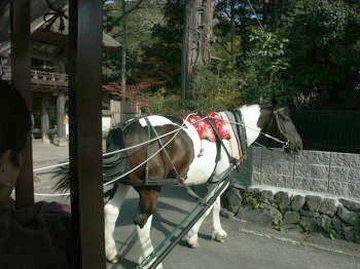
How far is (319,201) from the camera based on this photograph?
5719mm

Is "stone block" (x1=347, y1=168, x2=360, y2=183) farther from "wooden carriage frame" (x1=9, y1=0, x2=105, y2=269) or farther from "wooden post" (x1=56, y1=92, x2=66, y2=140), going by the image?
"wooden post" (x1=56, y1=92, x2=66, y2=140)

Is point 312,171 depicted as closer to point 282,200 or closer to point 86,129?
point 282,200

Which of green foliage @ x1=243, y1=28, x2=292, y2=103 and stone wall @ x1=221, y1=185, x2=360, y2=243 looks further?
green foliage @ x1=243, y1=28, x2=292, y2=103

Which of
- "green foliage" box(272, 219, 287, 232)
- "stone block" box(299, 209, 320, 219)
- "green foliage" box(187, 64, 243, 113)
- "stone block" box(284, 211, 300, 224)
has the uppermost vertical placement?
"green foliage" box(187, 64, 243, 113)

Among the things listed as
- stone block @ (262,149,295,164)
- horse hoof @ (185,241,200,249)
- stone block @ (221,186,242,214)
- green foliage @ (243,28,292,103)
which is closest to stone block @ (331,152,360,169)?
stone block @ (262,149,295,164)

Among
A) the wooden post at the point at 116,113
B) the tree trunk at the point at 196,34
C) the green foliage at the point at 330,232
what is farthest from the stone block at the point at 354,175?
the wooden post at the point at 116,113

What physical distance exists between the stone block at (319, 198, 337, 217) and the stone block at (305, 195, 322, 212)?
0.04 m

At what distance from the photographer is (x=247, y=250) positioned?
5.28m

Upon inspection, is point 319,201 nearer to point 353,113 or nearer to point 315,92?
point 353,113

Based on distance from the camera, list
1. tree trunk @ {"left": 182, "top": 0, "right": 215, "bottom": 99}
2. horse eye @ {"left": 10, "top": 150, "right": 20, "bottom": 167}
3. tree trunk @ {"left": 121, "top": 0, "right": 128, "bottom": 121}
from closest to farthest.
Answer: horse eye @ {"left": 10, "top": 150, "right": 20, "bottom": 167}, tree trunk @ {"left": 182, "top": 0, "right": 215, "bottom": 99}, tree trunk @ {"left": 121, "top": 0, "right": 128, "bottom": 121}

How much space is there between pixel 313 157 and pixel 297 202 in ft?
2.17

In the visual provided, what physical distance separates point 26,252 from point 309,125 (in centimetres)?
598

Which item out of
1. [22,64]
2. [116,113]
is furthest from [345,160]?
[116,113]

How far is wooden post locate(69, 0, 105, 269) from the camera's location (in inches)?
44.9
